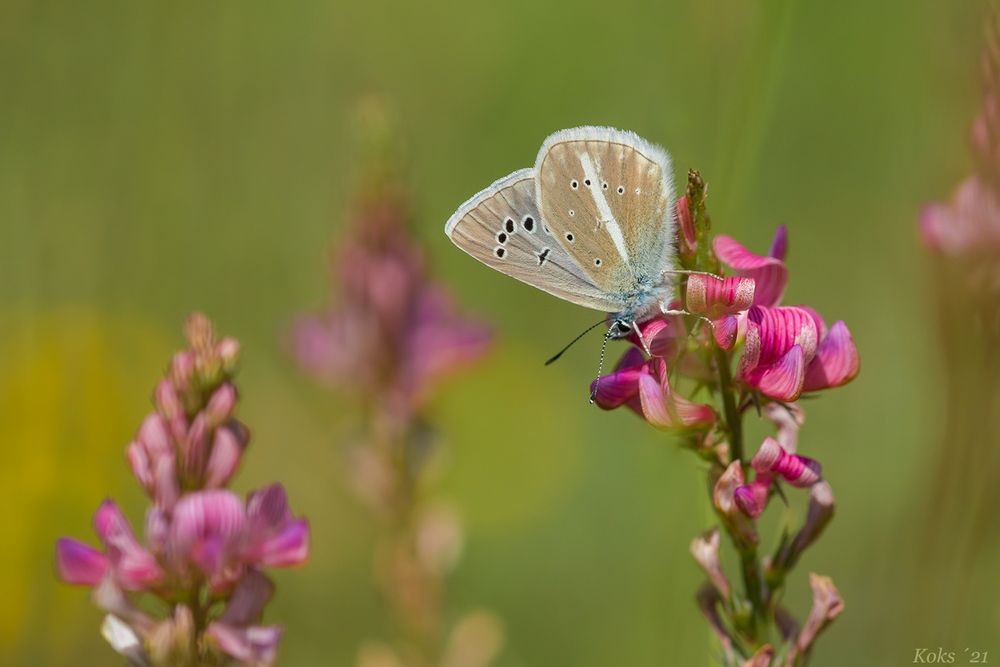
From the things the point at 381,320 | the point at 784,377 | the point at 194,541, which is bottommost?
the point at 381,320

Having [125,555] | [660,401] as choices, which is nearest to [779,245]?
[660,401]

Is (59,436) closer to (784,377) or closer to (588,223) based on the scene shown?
(588,223)

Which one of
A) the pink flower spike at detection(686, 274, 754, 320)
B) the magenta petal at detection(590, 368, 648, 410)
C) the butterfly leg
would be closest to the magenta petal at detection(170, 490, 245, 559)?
the magenta petal at detection(590, 368, 648, 410)

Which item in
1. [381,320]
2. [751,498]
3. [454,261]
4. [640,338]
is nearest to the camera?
[751,498]

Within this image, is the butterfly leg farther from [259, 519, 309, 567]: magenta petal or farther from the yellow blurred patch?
the yellow blurred patch

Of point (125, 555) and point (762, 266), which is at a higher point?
point (762, 266)

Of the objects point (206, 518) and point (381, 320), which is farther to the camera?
point (381, 320)

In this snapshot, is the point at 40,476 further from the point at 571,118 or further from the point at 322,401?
the point at 571,118

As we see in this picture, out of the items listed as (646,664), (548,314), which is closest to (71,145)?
(548,314)
